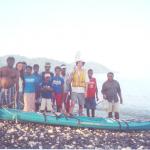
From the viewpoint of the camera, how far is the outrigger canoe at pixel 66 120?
15.5 metres

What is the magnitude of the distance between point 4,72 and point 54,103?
9.62 feet

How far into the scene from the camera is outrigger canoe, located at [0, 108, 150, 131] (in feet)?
50.8

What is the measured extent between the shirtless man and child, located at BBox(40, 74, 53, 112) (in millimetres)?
1202

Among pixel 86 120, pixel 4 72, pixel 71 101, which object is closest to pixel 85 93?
pixel 71 101

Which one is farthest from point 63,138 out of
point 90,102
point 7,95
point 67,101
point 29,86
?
point 90,102

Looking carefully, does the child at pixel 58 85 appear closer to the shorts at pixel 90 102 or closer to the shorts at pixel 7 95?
the shorts at pixel 90 102

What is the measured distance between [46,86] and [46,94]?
402mm

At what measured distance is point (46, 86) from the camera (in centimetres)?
1627

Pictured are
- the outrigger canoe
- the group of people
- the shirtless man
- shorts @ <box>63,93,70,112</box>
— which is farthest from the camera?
shorts @ <box>63,93,70,112</box>

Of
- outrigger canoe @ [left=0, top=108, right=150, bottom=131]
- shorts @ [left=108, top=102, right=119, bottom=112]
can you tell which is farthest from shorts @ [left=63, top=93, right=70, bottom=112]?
shorts @ [left=108, top=102, right=119, bottom=112]

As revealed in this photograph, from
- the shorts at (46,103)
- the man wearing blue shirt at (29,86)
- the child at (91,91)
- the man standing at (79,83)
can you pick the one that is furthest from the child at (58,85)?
the child at (91,91)

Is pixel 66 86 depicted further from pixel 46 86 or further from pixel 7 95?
pixel 7 95

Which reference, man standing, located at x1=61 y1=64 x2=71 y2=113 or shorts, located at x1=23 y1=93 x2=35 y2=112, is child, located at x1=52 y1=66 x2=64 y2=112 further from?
shorts, located at x1=23 y1=93 x2=35 y2=112

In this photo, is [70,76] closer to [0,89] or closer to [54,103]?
[54,103]
